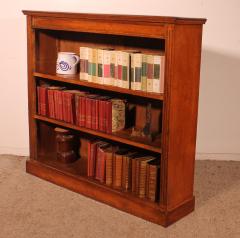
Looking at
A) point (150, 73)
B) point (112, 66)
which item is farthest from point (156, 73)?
point (112, 66)

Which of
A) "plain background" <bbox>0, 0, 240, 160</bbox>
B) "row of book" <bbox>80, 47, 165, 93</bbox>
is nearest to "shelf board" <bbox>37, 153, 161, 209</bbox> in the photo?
"plain background" <bbox>0, 0, 240, 160</bbox>

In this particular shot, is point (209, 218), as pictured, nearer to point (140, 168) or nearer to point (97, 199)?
point (140, 168)

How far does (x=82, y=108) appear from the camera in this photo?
2992mm

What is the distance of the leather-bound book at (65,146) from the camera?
3248 mm

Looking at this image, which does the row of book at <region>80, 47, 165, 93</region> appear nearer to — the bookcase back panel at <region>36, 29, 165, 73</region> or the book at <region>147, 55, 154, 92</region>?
the book at <region>147, 55, 154, 92</region>

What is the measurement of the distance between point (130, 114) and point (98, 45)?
551 millimetres

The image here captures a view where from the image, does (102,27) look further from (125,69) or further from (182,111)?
(182,111)

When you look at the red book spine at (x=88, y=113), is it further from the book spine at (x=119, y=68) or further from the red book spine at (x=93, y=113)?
the book spine at (x=119, y=68)

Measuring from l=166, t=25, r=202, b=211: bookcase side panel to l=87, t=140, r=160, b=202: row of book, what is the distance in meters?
0.11

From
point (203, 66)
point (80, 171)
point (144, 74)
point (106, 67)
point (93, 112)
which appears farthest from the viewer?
point (203, 66)

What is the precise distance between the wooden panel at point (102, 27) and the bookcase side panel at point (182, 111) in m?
0.13

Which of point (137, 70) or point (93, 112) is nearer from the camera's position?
point (137, 70)

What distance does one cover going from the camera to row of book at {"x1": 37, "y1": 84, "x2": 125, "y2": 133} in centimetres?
285

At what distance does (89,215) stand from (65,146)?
2.37 feet
